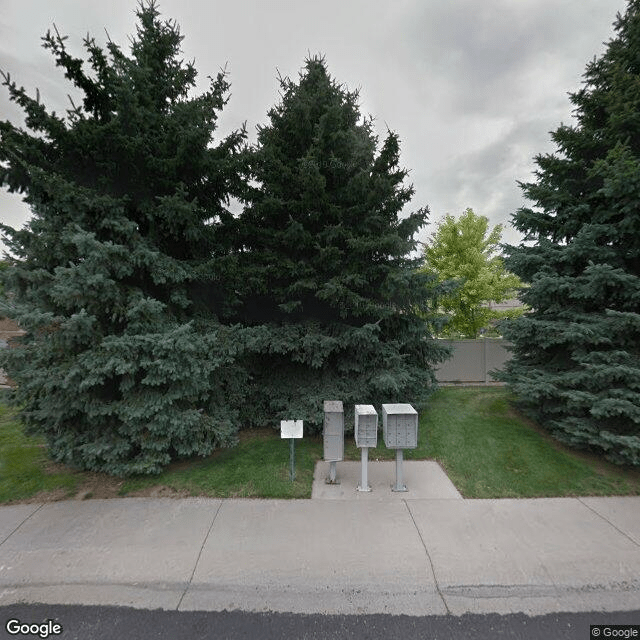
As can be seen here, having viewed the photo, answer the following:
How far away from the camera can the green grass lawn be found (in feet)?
14.5

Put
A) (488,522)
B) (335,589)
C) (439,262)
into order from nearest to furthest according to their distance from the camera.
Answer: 1. (335,589)
2. (488,522)
3. (439,262)

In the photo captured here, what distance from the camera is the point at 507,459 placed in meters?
5.11

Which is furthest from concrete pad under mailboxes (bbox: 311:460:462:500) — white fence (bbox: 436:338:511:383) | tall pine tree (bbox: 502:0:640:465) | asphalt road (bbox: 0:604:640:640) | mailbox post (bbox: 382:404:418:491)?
white fence (bbox: 436:338:511:383)

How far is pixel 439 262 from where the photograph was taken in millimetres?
12844

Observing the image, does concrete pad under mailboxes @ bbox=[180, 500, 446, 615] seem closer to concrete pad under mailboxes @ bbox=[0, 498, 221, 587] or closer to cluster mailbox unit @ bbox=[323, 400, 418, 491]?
concrete pad under mailboxes @ bbox=[0, 498, 221, 587]

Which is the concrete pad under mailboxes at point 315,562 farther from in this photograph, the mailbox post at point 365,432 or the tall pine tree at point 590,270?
the tall pine tree at point 590,270

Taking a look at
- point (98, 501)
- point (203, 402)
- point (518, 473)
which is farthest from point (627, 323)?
point (98, 501)

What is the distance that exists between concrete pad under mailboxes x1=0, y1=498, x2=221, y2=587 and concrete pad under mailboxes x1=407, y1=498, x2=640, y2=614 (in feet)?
8.37

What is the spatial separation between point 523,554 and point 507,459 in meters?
2.13

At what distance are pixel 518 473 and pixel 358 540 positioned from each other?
2.92m

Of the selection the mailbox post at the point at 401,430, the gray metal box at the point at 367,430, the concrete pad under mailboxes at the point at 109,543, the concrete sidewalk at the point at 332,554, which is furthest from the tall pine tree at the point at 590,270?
the concrete pad under mailboxes at the point at 109,543

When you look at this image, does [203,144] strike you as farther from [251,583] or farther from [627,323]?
[627,323]

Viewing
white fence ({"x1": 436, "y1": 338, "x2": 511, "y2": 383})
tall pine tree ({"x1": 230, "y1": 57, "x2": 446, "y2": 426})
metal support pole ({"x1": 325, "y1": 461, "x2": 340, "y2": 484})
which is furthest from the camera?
white fence ({"x1": 436, "y1": 338, "x2": 511, "y2": 383})

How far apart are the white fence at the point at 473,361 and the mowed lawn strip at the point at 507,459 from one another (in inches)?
156
